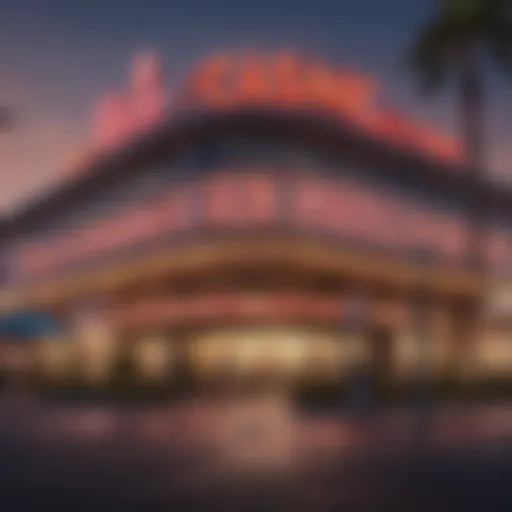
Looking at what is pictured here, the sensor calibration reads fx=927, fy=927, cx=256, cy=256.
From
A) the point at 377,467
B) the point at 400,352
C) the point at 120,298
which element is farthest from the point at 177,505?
the point at 400,352

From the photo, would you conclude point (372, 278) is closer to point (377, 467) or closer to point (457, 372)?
point (457, 372)

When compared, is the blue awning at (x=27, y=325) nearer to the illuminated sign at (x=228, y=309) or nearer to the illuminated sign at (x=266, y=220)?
the illuminated sign at (x=266, y=220)

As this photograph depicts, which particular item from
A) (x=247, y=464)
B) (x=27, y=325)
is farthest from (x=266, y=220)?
(x=247, y=464)

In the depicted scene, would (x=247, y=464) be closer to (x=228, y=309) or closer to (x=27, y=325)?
(x=27, y=325)

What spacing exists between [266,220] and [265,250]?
2.11ft

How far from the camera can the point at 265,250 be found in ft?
51.0

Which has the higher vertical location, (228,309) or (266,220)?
(266,220)

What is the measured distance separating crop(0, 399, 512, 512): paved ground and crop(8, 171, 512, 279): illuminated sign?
90.3 inches

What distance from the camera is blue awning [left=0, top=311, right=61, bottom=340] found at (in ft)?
36.6

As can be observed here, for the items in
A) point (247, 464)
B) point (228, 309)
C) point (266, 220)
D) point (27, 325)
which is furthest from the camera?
point (266, 220)

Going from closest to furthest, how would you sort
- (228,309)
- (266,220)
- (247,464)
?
(247,464) < (228,309) < (266,220)

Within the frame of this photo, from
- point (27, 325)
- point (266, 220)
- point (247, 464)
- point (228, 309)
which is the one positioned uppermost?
point (266, 220)

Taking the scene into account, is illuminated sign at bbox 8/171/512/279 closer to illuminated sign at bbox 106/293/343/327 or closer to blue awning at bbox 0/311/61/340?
blue awning at bbox 0/311/61/340

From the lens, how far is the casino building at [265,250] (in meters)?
10.7
